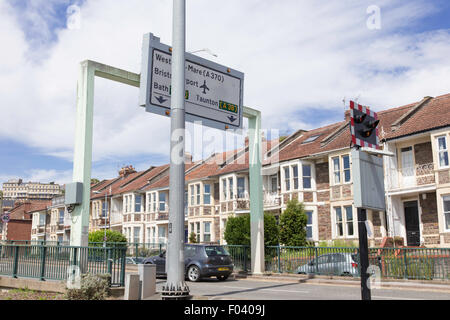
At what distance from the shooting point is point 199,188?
42.1 m

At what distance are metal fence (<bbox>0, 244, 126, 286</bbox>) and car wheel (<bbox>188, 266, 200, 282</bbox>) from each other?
6931 millimetres

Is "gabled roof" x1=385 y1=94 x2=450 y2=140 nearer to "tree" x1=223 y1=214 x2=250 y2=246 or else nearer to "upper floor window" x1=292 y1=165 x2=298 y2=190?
"upper floor window" x1=292 y1=165 x2=298 y2=190

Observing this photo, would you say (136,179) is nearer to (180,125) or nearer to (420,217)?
(420,217)

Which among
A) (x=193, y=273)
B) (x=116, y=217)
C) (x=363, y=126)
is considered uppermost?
(x=116, y=217)

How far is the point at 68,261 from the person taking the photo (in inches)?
484

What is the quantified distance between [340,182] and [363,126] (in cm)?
2327

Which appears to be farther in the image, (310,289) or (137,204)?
(137,204)

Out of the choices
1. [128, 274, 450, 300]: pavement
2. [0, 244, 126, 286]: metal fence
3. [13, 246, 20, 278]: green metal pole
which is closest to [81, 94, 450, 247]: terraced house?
[128, 274, 450, 300]: pavement

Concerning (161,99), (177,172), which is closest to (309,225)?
(161,99)

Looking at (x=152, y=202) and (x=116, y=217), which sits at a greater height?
(x=152, y=202)

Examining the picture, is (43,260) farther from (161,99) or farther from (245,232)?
(245,232)

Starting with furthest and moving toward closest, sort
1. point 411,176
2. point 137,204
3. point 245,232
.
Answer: point 137,204, point 411,176, point 245,232

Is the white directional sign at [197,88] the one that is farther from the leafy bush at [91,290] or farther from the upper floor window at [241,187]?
the upper floor window at [241,187]

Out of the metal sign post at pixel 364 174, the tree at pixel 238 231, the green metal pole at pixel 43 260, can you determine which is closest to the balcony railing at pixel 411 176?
the tree at pixel 238 231
